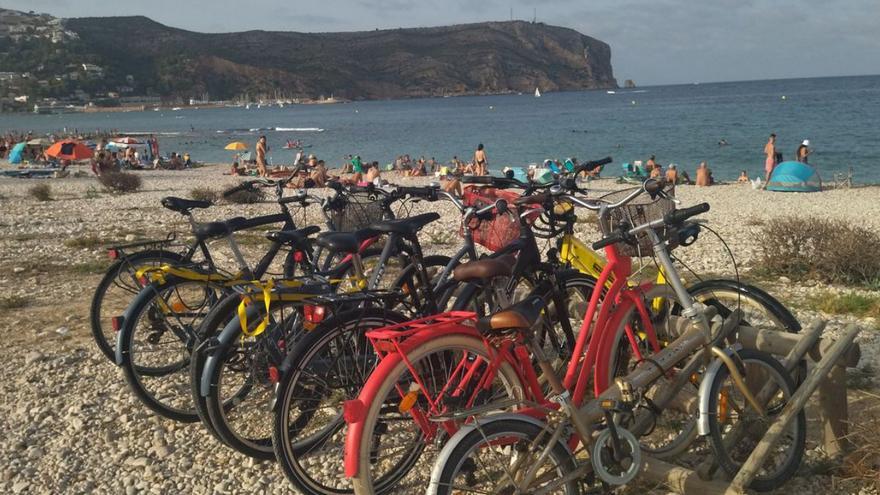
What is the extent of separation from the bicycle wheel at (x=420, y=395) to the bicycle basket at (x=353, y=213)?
2.37 metres

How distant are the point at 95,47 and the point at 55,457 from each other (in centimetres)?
18324

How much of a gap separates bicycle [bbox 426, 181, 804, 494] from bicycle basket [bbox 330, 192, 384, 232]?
2.29m

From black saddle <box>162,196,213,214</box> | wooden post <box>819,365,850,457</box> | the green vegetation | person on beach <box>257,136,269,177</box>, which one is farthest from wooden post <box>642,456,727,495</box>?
person on beach <box>257,136,269,177</box>

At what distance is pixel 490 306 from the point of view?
3.60 meters

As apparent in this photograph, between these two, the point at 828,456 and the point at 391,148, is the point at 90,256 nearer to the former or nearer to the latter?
the point at 828,456

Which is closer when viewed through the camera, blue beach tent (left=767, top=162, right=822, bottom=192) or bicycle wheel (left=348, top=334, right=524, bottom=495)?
bicycle wheel (left=348, top=334, right=524, bottom=495)

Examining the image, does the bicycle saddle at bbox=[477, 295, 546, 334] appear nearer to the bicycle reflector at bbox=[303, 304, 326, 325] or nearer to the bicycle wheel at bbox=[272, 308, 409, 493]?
the bicycle wheel at bbox=[272, 308, 409, 493]

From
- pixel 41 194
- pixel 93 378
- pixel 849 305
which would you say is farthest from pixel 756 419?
pixel 41 194

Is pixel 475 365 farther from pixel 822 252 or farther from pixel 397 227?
pixel 822 252

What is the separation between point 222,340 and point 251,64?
610 ft

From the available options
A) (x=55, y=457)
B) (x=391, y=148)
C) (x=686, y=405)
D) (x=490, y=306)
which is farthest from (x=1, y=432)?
Answer: (x=391, y=148)

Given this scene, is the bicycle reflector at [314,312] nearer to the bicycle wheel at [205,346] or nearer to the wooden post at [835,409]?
the bicycle wheel at [205,346]

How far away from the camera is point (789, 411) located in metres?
3.16

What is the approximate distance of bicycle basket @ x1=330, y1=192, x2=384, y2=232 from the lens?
5.42 meters
